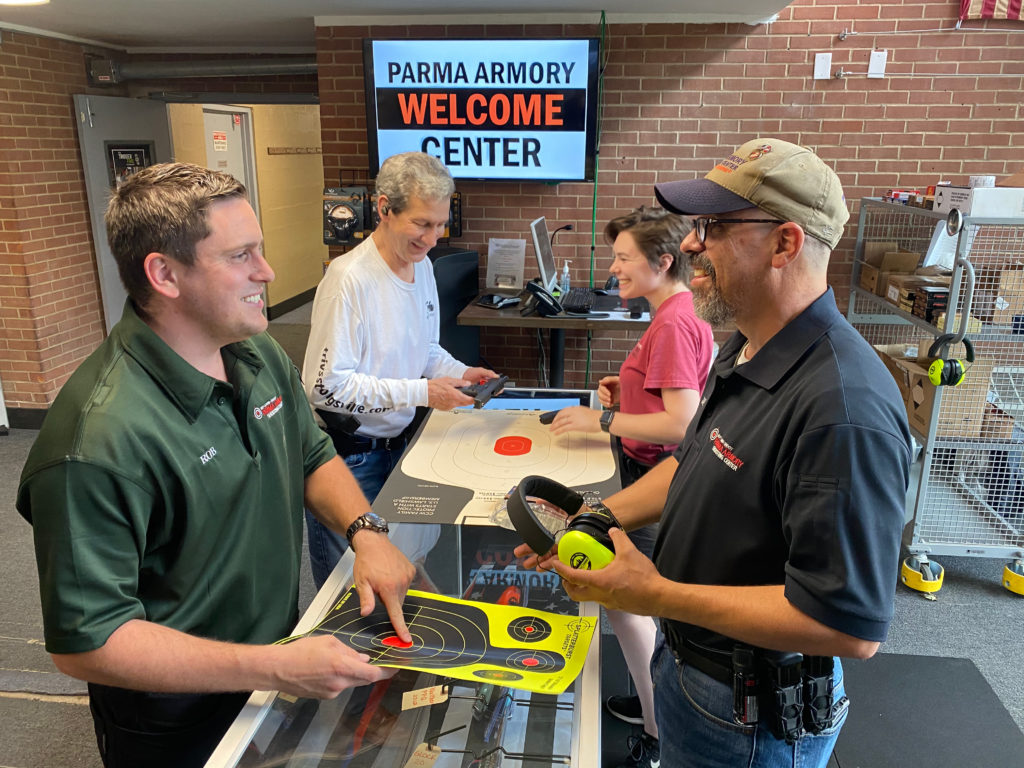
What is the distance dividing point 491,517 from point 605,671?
1.28 metres

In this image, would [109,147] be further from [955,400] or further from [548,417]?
[955,400]

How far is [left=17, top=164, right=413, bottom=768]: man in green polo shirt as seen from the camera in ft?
3.40

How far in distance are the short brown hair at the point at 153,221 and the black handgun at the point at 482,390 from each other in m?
1.04

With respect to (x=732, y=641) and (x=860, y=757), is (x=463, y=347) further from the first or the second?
(x=732, y=641)

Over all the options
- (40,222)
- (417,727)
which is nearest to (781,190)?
(417,727)

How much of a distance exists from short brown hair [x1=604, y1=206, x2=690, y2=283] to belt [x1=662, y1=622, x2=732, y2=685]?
1.03m

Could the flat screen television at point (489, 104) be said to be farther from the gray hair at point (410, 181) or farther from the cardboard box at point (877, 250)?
the gray hair at point (410, 181)

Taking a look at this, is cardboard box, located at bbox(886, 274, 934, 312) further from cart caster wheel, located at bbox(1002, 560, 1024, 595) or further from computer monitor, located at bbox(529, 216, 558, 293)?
computer monitor, located at bbox(529, 216, 558, 293)

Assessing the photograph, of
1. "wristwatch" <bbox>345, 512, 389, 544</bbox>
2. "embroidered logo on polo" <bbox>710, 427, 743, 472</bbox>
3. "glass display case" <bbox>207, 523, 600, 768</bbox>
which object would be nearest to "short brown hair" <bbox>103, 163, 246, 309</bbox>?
"wristwatch" <bbox>345, 512, 389, 544</bbox>

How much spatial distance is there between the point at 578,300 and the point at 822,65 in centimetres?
196

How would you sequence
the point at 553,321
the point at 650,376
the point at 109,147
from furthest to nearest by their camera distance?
the point at 109,147, the point at 553,321, the point at 650,376

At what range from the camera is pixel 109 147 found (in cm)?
522

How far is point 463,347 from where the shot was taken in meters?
4.49

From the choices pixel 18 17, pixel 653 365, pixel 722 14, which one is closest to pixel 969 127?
pixel 722 14
